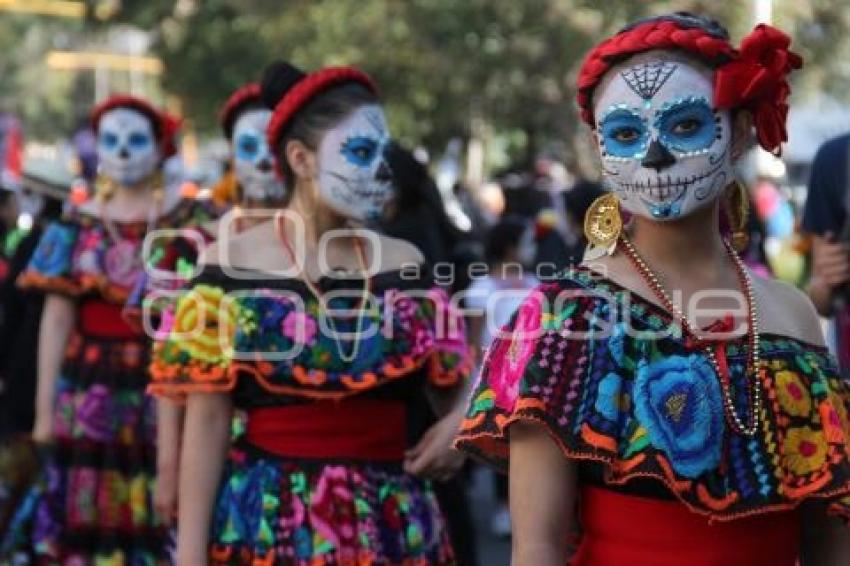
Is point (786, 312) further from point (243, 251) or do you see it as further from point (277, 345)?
point (243, 251)

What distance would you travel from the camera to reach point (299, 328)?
4.41 meters

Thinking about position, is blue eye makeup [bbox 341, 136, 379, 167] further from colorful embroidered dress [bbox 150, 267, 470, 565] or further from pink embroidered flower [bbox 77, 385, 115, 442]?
pink embroidered flower [bbox 77, 385, 115, 442]

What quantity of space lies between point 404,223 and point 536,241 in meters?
2.66

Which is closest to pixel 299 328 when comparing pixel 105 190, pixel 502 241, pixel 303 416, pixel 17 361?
pixel 303 416

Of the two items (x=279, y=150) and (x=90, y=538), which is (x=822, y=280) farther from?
(x=90, y=538)

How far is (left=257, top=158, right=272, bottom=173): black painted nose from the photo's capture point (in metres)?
6.50

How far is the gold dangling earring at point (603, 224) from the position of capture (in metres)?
3.23

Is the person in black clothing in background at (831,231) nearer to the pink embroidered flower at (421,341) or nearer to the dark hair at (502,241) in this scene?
the pink embroidered flower at (421,341)

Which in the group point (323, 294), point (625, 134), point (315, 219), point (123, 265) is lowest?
point (323, 294)

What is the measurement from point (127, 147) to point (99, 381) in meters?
0.97

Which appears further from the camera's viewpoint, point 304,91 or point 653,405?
point 304,91

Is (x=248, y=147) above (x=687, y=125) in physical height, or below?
above

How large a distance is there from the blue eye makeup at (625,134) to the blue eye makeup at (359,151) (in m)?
1.53

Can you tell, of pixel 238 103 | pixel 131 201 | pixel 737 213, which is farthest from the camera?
pixel 131 201
